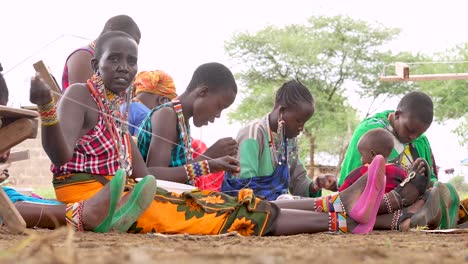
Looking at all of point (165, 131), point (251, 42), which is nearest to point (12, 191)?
point (165, 131)

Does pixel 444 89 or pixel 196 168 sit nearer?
pixel 196 168

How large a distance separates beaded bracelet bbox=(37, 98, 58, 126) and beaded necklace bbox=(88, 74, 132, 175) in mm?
588

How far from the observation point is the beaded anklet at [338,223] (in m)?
4.23

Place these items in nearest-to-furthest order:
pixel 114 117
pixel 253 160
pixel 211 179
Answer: pixel 114 117, pixel 253 160, pixel 211 179

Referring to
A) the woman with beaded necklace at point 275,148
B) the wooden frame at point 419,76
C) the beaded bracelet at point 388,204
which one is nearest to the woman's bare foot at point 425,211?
the beaded bracelet at point 388,204

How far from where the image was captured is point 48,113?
335 cm

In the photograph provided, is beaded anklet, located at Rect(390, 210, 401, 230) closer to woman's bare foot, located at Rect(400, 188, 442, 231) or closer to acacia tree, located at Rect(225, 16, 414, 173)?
woman's bare foot, located at Rect(400, 188, 442, 231)

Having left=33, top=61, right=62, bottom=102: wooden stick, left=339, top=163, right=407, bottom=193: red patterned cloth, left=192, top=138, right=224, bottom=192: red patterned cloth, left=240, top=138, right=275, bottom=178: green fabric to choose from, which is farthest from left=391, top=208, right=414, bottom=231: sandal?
left=33, top=61, right=62, bottom=102: wooden stick

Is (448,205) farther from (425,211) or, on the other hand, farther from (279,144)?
(279,144)

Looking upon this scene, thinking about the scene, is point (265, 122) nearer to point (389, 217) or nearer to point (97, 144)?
point (389, 217)

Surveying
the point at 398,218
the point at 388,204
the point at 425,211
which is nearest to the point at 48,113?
the point at 388,204

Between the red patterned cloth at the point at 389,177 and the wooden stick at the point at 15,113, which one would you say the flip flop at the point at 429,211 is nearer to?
the red patterned cloth at the point at 389,177

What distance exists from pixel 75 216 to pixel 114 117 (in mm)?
696

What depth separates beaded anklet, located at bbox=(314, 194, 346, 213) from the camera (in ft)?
13.9
